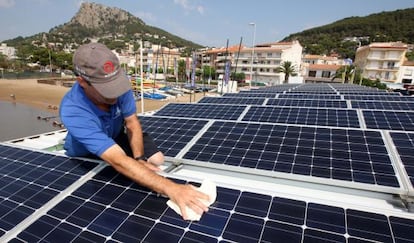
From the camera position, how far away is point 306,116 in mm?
8773

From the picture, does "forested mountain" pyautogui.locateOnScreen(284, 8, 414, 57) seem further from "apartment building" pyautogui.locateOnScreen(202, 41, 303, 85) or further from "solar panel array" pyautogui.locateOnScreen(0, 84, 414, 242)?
"solar panel array" pyautogui.locateOnScreen(0, 84, 414, 242)

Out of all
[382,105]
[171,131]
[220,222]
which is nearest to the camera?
[220,222]

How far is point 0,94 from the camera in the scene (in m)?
46.4

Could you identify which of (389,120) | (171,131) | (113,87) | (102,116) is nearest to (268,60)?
(389,120)

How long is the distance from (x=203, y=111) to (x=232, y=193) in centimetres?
839

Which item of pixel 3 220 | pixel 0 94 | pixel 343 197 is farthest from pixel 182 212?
pixel 0 94

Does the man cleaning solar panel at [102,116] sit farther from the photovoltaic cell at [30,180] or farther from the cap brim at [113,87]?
the photovoltaic cell at [30,180]

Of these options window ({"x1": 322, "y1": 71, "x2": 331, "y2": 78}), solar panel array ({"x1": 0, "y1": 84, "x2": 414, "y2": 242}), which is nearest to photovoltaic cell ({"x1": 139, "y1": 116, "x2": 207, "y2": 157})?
solar panel array ({"x1": 0, "y1": 84, "x2": 414, "y2": 242})

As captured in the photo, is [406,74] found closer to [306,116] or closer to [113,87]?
[306,116]

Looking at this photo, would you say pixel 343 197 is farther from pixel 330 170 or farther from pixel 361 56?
pixel 361 56

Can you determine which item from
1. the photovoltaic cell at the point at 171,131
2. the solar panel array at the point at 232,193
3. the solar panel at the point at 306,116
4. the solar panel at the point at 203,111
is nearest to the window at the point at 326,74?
the solar panel at the point at 203,111

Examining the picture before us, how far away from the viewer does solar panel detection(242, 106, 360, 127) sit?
787cm

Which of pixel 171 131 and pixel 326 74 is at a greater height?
pixel 326 74

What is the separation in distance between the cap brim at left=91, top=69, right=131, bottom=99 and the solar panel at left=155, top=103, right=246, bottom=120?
6.74 m
